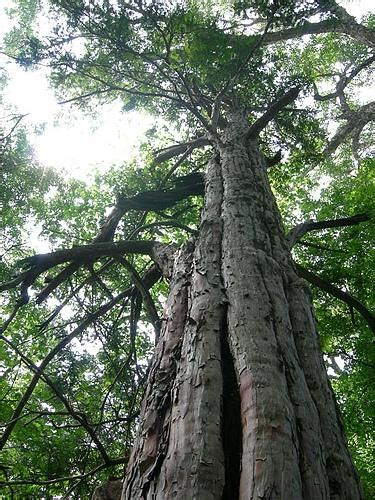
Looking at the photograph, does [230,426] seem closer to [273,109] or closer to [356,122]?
[273,109]

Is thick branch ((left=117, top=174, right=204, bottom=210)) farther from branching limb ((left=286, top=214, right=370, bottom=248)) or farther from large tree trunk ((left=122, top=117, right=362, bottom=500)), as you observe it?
large tree trunk ((left=122, top=117, right=362, bottom=500))

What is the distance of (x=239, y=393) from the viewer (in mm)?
1586

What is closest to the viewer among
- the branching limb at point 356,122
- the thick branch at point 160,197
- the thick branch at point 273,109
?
the thick branch at point 160,197

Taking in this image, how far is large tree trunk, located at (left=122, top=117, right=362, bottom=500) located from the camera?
131cm

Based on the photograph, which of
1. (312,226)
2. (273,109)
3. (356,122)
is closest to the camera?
(312,226)

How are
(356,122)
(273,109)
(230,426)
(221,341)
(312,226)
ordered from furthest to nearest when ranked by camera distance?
(356,122) → (273,109) → (312,226) → (221,341) → (230,426)

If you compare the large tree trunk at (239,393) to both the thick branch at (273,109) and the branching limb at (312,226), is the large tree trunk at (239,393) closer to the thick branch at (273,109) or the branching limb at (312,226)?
the branching limb at (312,226)

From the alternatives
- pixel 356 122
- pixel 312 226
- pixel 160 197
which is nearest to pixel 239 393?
pixel 312 226

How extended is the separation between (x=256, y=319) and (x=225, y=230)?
3.26 ft

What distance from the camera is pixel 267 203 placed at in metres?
3.33

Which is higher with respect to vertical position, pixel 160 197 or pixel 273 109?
pixel 273 109

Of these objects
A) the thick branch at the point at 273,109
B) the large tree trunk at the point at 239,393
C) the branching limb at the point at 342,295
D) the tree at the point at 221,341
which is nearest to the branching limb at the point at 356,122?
the tree at the point at 221,341

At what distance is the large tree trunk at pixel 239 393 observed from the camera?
1.31 metres

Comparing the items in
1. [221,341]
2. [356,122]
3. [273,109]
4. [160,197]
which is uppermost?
[356,122]
